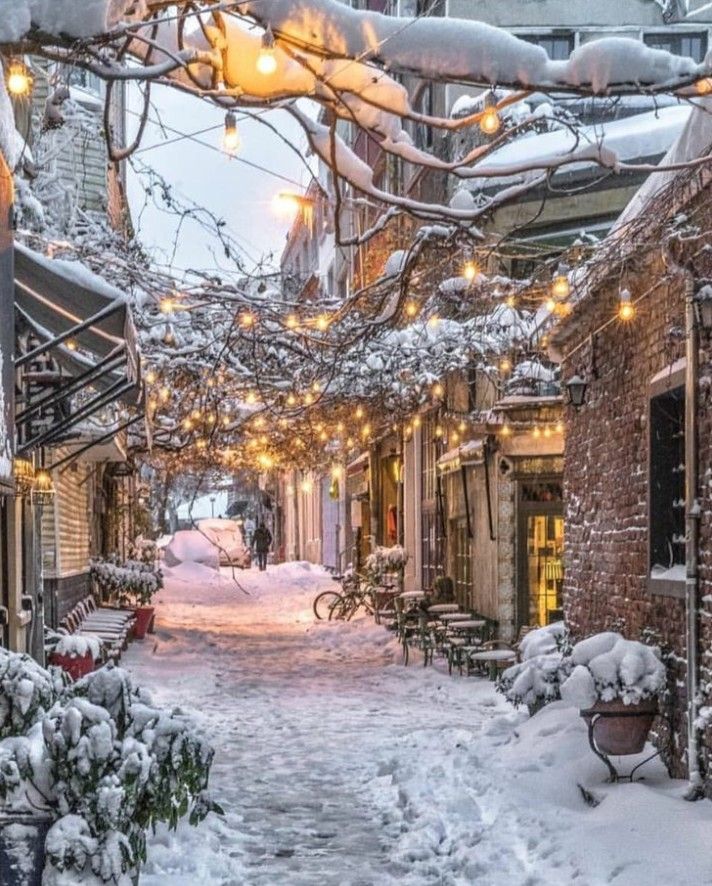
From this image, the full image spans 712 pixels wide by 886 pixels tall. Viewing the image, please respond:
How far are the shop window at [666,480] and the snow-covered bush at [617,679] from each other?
1022mm

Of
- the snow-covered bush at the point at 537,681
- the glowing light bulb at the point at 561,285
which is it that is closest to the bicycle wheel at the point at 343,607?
the snow-covered bush at the point at 537,681

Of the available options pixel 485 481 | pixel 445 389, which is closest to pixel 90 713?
pixel 485 481

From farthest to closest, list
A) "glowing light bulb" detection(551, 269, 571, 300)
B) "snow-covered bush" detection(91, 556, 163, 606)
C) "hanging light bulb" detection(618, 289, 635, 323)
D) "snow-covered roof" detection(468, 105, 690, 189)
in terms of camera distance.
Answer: "snow-covered bush" detection(91, 556, 163, 606) → "snow-covered roof" detection(468, 105, 690, 189) → "glowing light bulb" detection(551, 269, 571, 300) → "hanging light bulb" detection(618, 289, 635, 323)

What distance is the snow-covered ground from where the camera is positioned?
7.76 m

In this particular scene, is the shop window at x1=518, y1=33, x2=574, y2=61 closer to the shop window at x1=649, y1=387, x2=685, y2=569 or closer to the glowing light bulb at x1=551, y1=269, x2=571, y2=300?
the glowing light bulb at x1=551, y1=269, x2=571, y2=300

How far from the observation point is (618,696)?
31.0ft

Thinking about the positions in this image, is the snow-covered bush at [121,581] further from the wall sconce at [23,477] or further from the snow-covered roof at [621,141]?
the wall sconce at [23,477]

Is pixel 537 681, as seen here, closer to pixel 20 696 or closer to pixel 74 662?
pixel 74 662

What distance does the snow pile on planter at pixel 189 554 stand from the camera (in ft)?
170

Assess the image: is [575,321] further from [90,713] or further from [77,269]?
[90,713]

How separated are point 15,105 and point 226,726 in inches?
261

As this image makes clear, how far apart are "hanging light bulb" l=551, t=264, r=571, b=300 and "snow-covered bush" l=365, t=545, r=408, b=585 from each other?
14374 mm

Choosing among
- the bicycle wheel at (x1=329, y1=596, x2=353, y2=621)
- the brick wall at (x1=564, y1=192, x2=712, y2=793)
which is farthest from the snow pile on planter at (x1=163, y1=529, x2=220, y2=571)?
the brick wall at (x1=564, y1=192, x2=712, y2=793)

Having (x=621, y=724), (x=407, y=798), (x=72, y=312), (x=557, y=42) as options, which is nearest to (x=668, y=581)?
(x=621, y=724)
